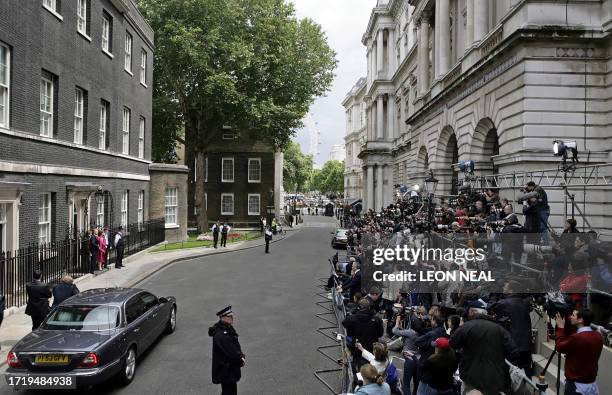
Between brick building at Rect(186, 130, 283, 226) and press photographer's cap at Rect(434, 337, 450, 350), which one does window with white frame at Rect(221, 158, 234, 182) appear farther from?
press photographer's cap at Rect(434, 337, 450, 350)

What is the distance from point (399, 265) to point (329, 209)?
2747 inches

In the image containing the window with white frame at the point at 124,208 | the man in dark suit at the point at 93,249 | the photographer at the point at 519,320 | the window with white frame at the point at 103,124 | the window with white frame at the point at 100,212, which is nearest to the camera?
the photographer at the point at 519,320

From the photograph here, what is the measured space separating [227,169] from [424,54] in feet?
79.1

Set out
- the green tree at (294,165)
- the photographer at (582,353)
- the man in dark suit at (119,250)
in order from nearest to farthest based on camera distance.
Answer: the photographer at (582,353) → the man in dark suit at (119,250) → the green tree at (294,165)

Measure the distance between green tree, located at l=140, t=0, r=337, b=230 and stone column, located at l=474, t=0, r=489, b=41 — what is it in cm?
1925

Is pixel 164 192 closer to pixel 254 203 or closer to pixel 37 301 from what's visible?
pixel 254 203

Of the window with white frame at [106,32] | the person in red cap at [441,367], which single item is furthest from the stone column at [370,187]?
the person in red cap at [441,367]

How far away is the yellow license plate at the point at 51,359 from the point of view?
25.6ft

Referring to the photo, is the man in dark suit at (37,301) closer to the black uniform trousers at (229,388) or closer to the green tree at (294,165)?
the black uniform trousers at (229,388)

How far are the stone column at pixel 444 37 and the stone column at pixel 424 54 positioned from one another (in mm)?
4804

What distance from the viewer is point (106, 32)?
23.2 m

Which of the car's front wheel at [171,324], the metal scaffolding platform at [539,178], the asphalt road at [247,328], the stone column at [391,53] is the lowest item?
the asphalt road at [247,328]

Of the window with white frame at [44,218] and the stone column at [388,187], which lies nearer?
the window with white frame at [44,218]

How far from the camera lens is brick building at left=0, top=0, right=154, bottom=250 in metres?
14.7
